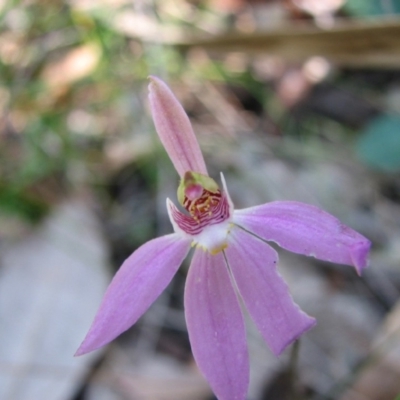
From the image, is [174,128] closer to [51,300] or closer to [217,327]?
[217,327]

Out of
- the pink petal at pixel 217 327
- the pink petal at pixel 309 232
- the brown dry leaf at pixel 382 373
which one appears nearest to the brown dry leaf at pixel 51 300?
the brown dry leaf at pixel 382 373

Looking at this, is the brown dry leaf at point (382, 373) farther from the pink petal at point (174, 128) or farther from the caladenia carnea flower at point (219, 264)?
the pink petal at point (174, 128)

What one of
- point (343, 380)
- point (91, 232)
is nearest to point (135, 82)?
point (91, 232)

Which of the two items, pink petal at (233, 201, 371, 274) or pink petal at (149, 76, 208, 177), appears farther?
pink petal at (149, 76, 208, 177)

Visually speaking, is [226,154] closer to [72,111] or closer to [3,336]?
[72,111]

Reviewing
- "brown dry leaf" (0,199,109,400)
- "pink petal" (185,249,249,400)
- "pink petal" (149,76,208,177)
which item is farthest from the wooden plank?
"pink petal" (185,249,249,400)

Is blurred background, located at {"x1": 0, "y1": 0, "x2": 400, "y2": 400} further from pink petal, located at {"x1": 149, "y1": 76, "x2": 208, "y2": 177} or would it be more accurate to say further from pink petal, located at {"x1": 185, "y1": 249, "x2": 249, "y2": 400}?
pink petal, located at {"x1": 149, "y1": 76, "x2": 208, "y2": 177}

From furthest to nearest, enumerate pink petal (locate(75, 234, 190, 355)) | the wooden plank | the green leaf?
the green leaf
the wooden plank
pink petal (locate(75, 234, 190, 355))

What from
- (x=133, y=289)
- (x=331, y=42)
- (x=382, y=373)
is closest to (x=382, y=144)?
(x=331, y=42)
